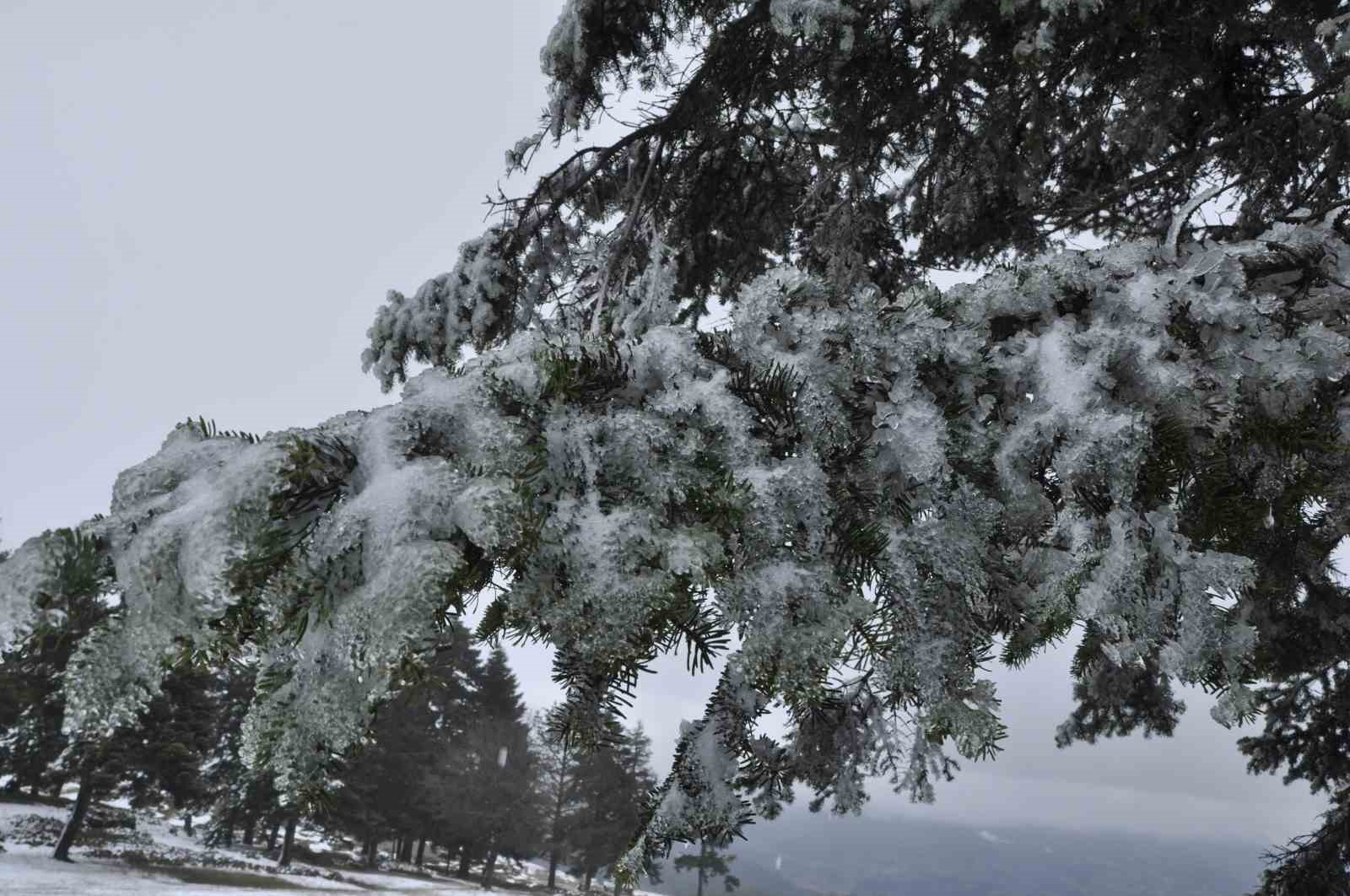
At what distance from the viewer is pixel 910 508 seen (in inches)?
65.7

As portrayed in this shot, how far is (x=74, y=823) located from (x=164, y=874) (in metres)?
3.40

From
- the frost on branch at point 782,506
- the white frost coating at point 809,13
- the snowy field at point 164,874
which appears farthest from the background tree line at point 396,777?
the frost on branch at point 782,506

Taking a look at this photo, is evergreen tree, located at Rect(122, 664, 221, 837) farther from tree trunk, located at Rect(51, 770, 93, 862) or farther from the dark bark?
the dark bark

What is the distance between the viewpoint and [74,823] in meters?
22.9

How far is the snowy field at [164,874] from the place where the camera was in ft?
Result: 67.3

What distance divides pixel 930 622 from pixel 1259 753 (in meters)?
9.13

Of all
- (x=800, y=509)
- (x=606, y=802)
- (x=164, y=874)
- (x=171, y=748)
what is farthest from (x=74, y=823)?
(x=800, y=509)

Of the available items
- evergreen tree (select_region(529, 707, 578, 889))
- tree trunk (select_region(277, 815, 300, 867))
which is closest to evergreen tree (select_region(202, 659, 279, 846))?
tree trunk (select_region(277, 815, 300, 867))

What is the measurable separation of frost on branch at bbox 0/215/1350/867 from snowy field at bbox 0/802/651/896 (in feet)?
85.3

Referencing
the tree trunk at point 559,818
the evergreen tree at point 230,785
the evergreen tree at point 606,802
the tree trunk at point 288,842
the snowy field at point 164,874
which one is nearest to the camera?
the snowy field at point 164,874

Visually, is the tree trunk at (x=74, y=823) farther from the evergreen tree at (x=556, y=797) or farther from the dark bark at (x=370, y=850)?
the evergreen tree at (x=556, y=797)

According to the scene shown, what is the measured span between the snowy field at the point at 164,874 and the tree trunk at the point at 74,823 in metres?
0.32

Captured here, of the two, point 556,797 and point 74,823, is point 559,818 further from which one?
point 74,823

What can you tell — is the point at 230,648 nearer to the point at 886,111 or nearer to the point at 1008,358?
the point at 1008,358
